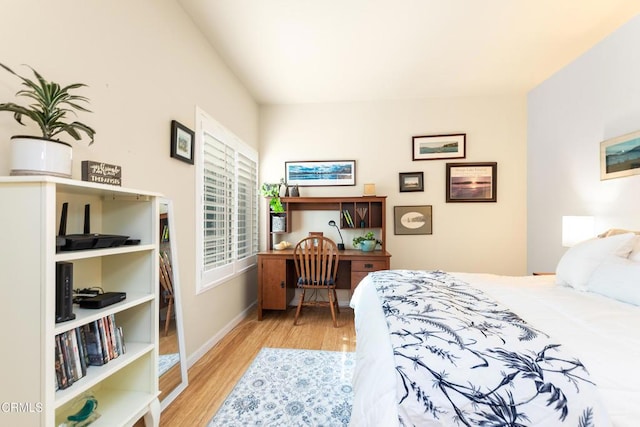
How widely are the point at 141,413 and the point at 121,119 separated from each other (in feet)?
5.03

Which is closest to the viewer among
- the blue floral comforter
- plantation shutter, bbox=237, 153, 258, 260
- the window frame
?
the blue floral comforter

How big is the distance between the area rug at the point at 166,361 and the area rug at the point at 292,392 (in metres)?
0.43

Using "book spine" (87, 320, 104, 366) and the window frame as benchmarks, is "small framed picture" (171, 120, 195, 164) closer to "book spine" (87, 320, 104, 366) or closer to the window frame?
the window frame

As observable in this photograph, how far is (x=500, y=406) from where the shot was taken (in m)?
0.73

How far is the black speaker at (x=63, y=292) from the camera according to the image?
0.92m

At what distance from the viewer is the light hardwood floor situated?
1.57 meters

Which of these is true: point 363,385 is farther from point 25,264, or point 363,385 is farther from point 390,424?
point 25,264

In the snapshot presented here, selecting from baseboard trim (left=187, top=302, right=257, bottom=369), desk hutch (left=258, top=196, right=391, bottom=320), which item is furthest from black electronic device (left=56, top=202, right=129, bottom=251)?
desk hutch (left=258, top=196, right=391, bottom=320)

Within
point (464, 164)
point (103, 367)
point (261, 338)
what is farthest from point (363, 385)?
point (464, 164)

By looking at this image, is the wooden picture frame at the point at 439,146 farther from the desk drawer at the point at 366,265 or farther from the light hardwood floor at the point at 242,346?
the light hardwood floor at the point at 242,346

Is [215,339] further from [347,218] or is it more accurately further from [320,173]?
[320,173]

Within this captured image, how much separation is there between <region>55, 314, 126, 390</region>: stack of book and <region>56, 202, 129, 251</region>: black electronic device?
1.07ft

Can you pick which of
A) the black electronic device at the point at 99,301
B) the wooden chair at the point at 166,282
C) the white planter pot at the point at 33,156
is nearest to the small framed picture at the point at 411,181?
the wooden chair at the point at 166,282

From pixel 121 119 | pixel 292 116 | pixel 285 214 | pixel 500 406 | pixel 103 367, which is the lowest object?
pixel 103 367
